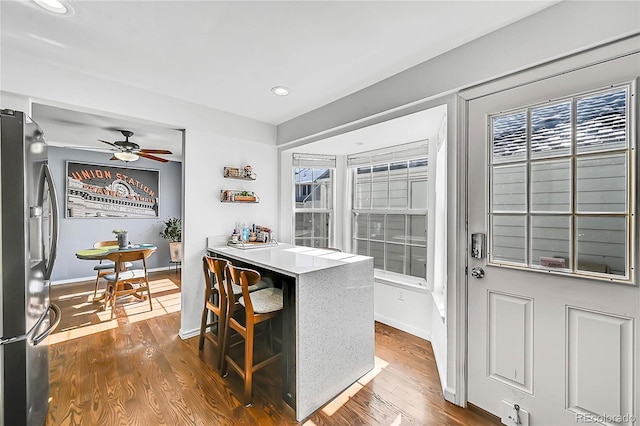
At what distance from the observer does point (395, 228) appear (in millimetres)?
3291

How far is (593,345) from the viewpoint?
1.37 meters

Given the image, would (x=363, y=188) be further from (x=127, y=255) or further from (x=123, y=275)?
(x=123, y=275)

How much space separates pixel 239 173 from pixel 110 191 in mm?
3494

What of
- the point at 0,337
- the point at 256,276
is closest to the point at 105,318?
the point at 0,337

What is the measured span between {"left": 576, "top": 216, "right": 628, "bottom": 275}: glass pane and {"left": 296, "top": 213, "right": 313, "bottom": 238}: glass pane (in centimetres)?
283

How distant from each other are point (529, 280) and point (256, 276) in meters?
1.70

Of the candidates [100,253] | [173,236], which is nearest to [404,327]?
[100,253]

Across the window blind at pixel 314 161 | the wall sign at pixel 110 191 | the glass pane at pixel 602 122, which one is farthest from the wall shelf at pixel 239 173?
the wall sign at pixel 110 191

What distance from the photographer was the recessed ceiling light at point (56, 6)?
1478 millimetres

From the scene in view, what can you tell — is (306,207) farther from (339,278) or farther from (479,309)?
(479,309)

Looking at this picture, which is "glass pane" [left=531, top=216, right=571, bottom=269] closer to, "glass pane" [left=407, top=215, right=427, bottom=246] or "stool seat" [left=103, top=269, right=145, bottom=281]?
"glass pane" [left=407, top=215, right=427, bottom=246]

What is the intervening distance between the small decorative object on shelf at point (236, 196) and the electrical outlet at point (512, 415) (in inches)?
113

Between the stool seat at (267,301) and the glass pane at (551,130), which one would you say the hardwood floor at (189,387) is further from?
the glass pane at (551,130)

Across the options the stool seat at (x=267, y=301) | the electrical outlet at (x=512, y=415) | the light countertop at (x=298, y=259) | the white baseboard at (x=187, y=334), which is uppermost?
the light countertop at (x=298, y=259)
